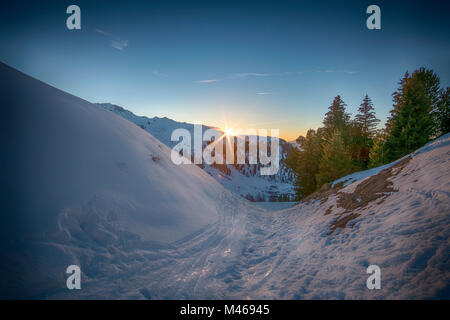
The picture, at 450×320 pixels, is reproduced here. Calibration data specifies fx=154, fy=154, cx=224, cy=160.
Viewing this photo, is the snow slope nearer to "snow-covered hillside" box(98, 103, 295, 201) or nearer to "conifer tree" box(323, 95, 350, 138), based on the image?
"conifer tree" box(323, 95, 350, 138)

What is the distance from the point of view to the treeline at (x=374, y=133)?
55.5ft

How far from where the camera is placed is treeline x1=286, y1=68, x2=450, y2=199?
55.5 ft

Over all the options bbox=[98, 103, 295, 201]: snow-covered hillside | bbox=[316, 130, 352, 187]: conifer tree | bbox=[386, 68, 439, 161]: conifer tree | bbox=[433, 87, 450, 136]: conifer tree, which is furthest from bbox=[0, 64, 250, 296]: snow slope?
bbox=[98, 103, 295, 201]: snow-covered hillside

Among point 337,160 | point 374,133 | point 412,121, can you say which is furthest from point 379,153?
point 374,133

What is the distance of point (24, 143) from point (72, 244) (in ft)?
15.0

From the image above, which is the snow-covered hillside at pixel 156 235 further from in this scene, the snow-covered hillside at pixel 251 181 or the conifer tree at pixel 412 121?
the snow-covered hillside at pixel 251 181

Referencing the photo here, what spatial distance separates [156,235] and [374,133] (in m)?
35.7

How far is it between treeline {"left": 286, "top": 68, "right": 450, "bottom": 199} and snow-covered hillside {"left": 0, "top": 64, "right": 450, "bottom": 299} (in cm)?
1179

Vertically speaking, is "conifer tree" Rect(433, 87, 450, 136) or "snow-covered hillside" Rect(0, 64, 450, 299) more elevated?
"conifer tree" Rect(433, 87, 450, 136)

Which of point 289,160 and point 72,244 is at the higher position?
point 289,160

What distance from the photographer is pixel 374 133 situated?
26422mm

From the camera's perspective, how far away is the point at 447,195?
4.40m

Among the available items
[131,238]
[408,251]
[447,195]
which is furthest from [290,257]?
[131,238]
